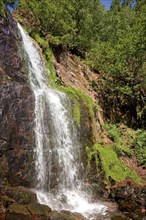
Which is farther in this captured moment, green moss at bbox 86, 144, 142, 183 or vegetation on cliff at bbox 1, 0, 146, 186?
vegetation on cliff at bbox 1, 0, 146, 186

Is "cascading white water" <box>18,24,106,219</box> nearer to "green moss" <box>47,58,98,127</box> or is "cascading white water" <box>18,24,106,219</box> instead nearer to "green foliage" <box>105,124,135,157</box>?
"green moss" <box>47,58,98,127</box>

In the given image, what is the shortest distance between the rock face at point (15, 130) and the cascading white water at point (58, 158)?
0.47 m

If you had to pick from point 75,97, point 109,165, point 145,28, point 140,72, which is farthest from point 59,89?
point 145,28

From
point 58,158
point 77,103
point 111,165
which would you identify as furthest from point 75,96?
point 58,158

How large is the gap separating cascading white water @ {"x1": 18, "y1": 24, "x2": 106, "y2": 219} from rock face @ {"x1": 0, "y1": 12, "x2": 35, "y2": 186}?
0.47 metres

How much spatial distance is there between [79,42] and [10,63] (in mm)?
11945

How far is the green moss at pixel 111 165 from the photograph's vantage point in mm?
14179

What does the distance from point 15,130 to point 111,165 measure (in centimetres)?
547

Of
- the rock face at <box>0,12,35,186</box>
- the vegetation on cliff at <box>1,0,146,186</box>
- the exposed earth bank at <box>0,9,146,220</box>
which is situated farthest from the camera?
the vegetation on cliff at <box>1,0,146,186</box>

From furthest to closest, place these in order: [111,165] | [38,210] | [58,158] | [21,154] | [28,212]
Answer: [111,165] → [58,158] → [21,154] → [38,210] → [28,212]

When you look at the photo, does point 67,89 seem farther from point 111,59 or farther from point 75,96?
point 111,59

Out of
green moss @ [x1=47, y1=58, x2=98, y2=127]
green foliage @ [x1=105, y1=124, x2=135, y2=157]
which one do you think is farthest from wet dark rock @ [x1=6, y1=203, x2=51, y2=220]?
green foliage @ [x1=105, y1=124, x2=135, y2=157]

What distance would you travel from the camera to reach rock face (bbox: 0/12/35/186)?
11414 millimetres

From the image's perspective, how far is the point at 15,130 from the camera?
12.2 metres
